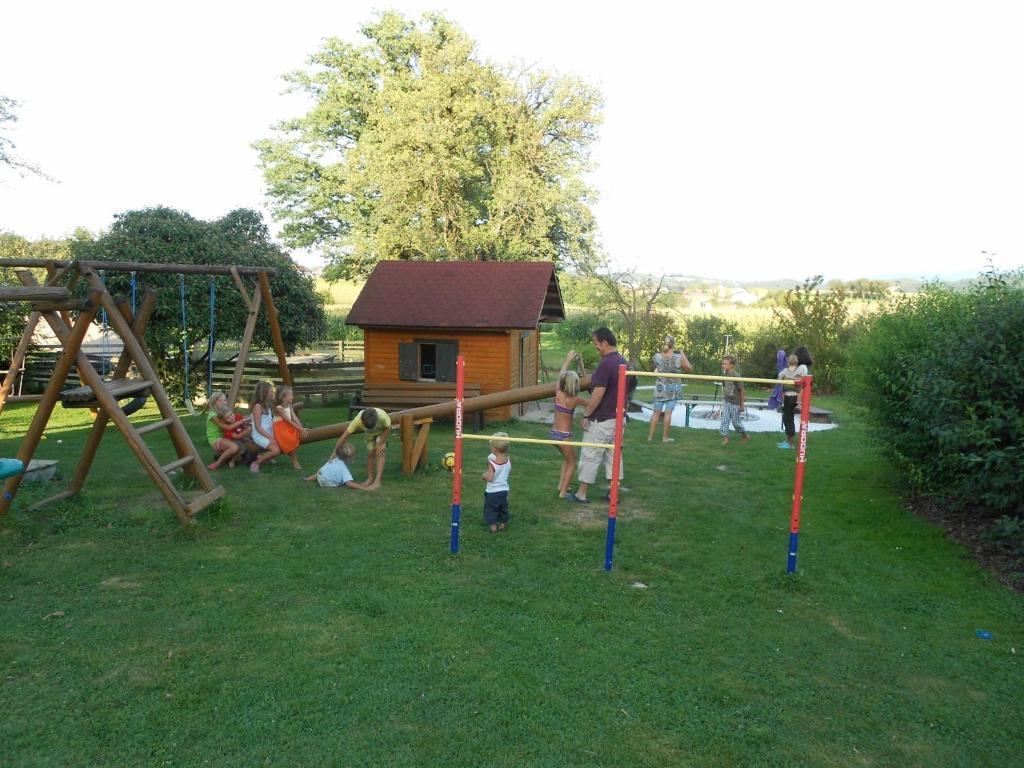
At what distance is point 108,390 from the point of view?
723 cm

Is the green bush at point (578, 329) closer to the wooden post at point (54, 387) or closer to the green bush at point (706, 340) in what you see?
the green bush at point (706, 340)

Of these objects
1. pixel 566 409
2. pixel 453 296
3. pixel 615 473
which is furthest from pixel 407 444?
pixel 453 296

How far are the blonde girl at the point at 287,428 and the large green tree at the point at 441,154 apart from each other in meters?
18.8

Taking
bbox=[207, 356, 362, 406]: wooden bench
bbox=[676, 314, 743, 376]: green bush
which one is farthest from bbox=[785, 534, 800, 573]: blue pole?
bbox=[676, 314, 743, 376]: green bush

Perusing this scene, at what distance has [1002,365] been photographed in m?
7.21

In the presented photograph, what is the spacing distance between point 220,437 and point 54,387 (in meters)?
3.56

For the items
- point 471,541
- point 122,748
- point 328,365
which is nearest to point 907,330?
point 471,541

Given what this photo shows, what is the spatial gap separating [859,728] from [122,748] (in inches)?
160

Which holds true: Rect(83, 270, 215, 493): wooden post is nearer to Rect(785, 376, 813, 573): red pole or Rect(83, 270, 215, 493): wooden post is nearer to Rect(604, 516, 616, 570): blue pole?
Rect(604, 516, 616, 570): blue pole

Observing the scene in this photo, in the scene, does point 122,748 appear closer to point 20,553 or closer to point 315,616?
point 315,616

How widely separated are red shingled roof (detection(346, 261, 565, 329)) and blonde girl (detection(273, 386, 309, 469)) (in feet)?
17.8

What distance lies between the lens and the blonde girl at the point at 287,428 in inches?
407

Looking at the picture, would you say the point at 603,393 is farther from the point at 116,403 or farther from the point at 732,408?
the point at 732,408

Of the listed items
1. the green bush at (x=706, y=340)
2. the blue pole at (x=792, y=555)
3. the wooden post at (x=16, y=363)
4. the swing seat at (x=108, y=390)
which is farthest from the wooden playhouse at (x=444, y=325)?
the green bush at (x=706, y=340)
